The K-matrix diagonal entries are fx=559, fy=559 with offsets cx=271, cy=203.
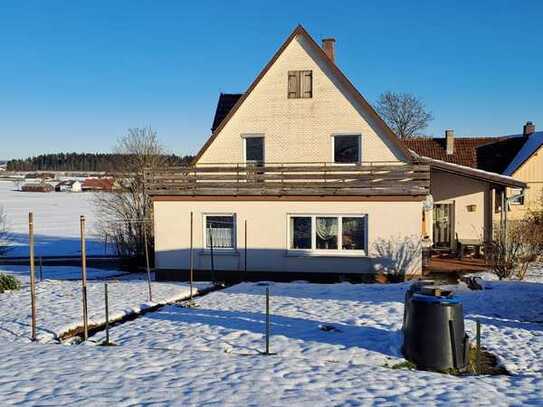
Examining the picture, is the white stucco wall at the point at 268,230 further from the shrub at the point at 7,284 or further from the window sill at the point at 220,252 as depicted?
the shrub at the point at 7,284

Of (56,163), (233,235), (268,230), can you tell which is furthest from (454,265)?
(56,163)

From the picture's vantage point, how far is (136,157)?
35156 mm

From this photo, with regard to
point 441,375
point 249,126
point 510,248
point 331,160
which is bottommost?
point 441,375

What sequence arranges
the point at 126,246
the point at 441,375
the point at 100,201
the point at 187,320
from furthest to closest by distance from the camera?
the point at 100,201 < the point at 126,246 < the point at 187,320 < the point at 441,375

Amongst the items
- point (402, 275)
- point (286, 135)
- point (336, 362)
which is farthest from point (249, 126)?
point (336, 362)

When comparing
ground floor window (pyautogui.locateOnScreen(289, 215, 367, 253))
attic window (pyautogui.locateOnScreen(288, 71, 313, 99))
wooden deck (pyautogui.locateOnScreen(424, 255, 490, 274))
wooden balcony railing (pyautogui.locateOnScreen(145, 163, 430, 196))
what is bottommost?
wooden deck (pyautogui.locateOnScreen(424, 255, 490, 274))

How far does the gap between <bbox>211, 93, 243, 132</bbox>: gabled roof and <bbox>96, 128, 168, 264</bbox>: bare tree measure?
654 centimetres

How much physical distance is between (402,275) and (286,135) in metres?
6.48

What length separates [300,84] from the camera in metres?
20.2

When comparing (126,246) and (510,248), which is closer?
(510,248)

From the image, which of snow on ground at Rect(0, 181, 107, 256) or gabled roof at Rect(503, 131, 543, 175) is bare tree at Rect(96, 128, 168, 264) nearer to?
snow on ground at Rect(0, 181, 107, 256)

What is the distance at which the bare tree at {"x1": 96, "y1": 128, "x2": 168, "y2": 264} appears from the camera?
92.4ft

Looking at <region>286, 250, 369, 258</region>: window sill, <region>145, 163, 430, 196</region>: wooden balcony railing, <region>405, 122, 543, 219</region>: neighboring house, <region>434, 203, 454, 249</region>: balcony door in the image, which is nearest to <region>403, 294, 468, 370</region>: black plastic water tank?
<region>286, 250, 369, 258</region>: window sill

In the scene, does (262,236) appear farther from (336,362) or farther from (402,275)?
(336,362)
